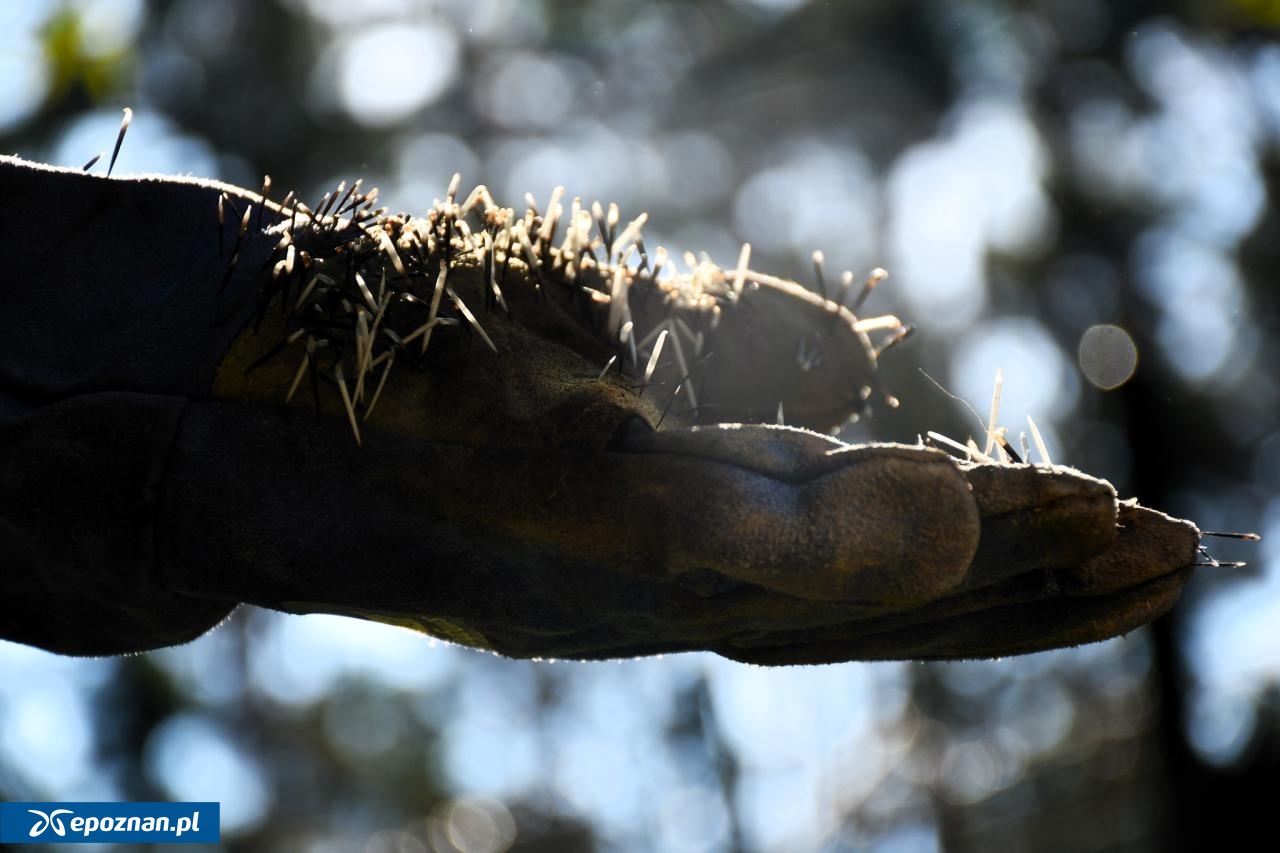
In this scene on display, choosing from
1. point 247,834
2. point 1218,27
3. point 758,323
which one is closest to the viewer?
point 758,323

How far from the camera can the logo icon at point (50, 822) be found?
3439mm

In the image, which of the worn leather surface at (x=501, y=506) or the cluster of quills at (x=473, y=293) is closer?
the worn leather surface at (x=501, y=506)

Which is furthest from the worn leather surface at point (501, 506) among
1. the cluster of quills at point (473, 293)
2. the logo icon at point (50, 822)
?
the logo icon at point (50, 822)

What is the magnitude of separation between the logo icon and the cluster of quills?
2.17m

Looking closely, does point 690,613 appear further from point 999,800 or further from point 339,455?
point 999,800

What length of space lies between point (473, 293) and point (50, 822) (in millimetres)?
2470

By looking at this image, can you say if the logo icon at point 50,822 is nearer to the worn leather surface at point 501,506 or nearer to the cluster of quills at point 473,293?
the worn leather surface at point 501,506

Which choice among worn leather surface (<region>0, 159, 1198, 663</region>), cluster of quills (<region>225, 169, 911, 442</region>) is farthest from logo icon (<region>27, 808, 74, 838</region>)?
cluster of quills (<region>225, 169, 911, 442</region>)

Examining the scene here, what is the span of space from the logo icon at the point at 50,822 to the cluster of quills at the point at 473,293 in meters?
2.17

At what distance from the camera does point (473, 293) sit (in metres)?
2.12

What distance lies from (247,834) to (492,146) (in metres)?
11.0

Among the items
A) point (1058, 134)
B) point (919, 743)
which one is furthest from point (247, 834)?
point (1058, 134)

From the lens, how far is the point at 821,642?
203cm

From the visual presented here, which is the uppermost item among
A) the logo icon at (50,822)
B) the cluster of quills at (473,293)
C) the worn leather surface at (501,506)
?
the cluster of quills at (473,293)
